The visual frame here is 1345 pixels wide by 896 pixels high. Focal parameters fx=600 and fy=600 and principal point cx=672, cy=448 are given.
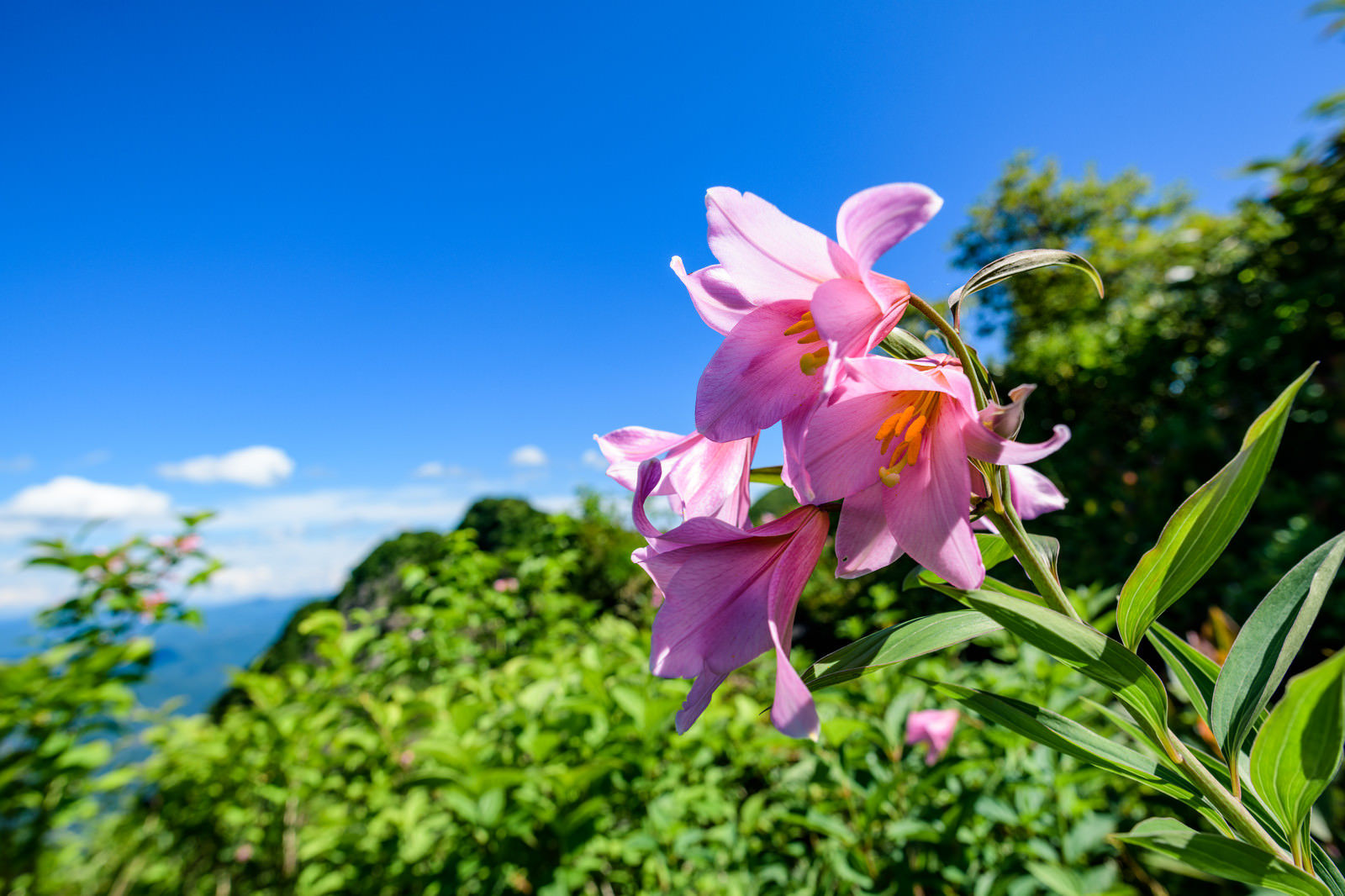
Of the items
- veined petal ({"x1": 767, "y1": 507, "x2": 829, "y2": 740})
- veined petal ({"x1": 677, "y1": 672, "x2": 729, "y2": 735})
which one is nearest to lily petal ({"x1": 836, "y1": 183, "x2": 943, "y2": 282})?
veined petal ({"x1": 767, "y1": 507, "x2": 829, "y2": 740})

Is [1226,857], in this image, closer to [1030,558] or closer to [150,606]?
[1030,558]

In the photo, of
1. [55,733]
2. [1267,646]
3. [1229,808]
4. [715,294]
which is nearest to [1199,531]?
[1267,646]

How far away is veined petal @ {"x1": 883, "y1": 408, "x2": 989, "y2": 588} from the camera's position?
18.9 inches

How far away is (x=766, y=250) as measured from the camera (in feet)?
1.79

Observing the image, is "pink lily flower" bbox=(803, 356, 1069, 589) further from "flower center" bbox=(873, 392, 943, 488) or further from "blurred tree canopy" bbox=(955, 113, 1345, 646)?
"blurred tree canopy" bbox=(955, 113, 1345, 646)

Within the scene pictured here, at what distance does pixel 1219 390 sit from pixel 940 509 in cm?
428

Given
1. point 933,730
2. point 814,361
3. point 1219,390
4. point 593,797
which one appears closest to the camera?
point 814,361

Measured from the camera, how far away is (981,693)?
21.4 inches

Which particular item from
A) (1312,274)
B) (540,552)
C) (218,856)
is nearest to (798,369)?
(218,856)

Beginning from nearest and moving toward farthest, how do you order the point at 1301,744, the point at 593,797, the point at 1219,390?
the point at 1301,744, the point at 593,797, the point at 1219,390

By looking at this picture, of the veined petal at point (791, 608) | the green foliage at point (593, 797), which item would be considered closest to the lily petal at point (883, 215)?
the veined petal at point (791, 608)

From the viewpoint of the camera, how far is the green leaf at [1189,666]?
597 mm

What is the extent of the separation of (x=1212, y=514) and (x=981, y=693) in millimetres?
235

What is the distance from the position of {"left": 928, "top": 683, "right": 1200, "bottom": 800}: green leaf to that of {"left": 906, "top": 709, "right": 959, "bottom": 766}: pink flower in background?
134cm
